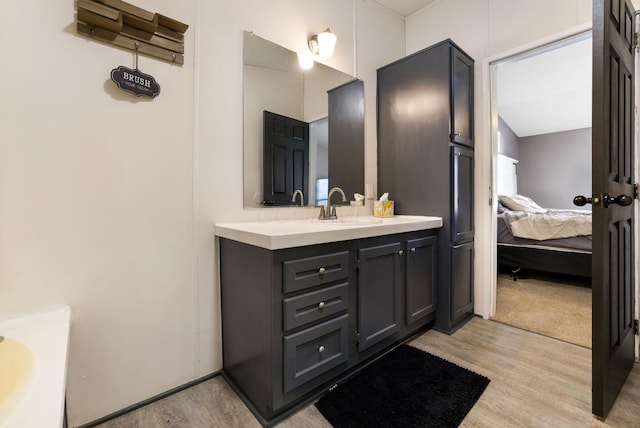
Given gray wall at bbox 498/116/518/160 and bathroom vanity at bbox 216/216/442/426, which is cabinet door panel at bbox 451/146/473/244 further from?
gray wall at bbox 498/116/518/160

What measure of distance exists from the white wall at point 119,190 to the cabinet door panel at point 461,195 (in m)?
1.44

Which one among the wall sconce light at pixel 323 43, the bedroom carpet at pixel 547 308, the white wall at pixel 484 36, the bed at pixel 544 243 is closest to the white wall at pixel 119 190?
the wall sconce light at pixel 323 43

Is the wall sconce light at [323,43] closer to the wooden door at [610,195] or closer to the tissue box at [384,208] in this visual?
the tissue box at [384,208]

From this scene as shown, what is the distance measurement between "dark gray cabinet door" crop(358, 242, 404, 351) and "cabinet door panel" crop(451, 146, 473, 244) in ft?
2.06

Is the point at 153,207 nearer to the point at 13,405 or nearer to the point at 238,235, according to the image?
the point at 238,235

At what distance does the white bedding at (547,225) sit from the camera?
3.36m

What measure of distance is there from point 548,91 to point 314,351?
579cm

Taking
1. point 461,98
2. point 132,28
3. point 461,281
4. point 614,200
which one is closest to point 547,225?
point 461,281

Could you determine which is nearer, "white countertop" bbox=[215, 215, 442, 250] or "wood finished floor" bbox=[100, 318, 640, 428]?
"white countertop" bbox=[215, 215, 442, 250]

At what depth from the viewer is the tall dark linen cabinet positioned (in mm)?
2205

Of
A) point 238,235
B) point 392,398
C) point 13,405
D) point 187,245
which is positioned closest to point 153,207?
point 187,245

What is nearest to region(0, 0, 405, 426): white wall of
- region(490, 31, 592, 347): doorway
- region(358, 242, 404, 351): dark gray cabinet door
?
region(358, 242, 404, 351): dark gray cabinet door

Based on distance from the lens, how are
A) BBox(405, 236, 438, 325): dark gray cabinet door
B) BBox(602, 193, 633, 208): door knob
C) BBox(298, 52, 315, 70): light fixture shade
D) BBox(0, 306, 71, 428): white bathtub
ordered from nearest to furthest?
BBox(0, 306, 71, 428): white bathtub
BBox(602, 193, 633, 208): door knob
BBox(405, 236, 438, 325): dark gray cabinet door
BBox(298, 52, 315, 70): light fixture shade

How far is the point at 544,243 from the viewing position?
3537 millimetres
